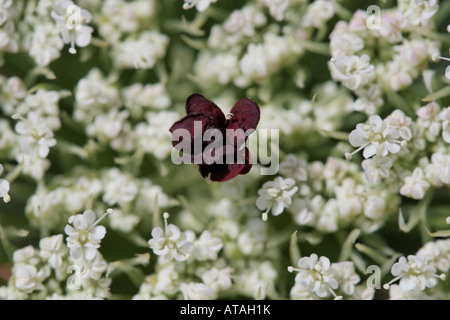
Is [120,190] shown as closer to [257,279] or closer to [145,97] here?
[145,97]

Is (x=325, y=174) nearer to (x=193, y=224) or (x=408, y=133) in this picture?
(x=408, y=133)

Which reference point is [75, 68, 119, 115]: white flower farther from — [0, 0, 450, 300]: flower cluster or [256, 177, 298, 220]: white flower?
[256, 177, 298, 220]: white flower

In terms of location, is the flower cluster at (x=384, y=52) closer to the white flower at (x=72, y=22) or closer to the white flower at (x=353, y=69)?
the white flower at (x=353, y=69)

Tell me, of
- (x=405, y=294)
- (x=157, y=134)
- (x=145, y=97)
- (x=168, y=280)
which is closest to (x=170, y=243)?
(x=168, y=280)

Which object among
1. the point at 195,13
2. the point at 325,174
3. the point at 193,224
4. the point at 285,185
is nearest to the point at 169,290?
the point at 193,224

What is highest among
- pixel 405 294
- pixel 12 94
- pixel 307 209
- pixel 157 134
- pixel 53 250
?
pixel 12 94

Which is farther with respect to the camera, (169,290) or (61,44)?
(61,44)
